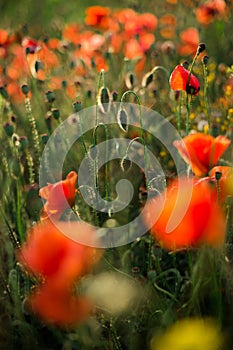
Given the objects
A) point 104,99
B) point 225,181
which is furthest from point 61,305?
point 104,99

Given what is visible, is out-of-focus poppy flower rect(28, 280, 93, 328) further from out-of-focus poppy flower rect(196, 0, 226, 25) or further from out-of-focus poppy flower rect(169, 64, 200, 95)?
out-of-focus poppy flower rect(196, 0, 226, 25)

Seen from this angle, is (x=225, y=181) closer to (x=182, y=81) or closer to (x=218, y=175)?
(x=218, y=175)

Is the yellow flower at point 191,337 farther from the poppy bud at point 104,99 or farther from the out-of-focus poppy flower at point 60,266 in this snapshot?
the poppy bud at point 104,99

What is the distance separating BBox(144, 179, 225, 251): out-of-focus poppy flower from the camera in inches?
54.7

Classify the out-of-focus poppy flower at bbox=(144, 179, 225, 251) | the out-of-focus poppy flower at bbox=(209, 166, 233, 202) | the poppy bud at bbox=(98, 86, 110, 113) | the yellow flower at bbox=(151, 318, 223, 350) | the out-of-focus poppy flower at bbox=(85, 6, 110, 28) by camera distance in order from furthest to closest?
the out-of-focus poppy flower at bbox=(85, 6, 110, 28), the poppy bud at bbox=(98, 86, 110, 113), the out-of-focus poppy flower at bbox=(209, 166, 233, 202), the out-of-focus poppy flower at bbox=(144, 179, 225, 251), the yellow flower at bbox=(151, 318, 223, 350)

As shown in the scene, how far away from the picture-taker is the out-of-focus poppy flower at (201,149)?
1.60 m

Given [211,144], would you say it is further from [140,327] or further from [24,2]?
[24,2]

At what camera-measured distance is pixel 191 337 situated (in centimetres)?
132

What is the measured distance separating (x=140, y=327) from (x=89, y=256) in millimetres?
213

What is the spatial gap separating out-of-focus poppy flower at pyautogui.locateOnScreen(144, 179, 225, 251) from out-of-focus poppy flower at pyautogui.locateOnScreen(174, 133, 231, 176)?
14 centimetres

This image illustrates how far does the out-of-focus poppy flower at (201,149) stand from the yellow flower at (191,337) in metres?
0.38

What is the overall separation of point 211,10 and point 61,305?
185 cm

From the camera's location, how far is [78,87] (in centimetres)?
228

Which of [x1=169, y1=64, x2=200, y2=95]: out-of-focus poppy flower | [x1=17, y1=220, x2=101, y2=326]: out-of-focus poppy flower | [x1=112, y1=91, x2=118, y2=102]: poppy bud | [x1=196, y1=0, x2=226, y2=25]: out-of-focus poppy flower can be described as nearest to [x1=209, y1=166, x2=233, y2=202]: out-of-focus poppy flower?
[x1=169, y1=64, x2=200, y2=95]: out-of-focus poppy flower
